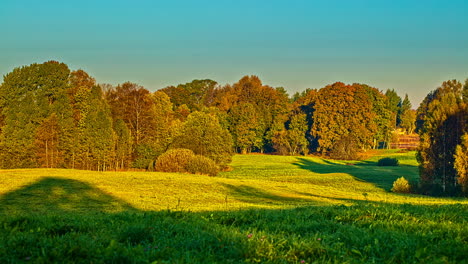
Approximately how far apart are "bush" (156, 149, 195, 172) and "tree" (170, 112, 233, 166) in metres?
7.46

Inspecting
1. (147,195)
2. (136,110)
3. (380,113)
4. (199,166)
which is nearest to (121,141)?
(136,110)

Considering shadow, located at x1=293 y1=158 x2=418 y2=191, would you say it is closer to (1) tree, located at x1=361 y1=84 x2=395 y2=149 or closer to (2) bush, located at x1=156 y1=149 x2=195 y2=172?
(2) bush, located at x1=156 y1=149 x2=195 y2=172

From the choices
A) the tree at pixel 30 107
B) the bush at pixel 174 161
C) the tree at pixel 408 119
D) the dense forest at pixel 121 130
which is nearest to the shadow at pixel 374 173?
the dense forest at pixel 121 130

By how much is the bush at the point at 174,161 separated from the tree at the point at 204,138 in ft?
24.5

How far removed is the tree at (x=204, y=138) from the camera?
55844mm

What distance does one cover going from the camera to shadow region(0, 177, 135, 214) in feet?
59.8

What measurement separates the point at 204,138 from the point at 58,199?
37.0 metres

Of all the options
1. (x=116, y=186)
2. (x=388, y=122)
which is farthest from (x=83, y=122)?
(x=388, y=122)

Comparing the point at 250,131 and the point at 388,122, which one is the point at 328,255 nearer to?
the point at 250,131

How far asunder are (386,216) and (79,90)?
190 ft

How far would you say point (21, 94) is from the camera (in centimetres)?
5578

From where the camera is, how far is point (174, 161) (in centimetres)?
4688

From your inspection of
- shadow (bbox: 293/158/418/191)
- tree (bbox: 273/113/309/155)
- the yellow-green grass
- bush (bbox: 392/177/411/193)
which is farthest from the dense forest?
tree (bbox: 273/113/309/155)

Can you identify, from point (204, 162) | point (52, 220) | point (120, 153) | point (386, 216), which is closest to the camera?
point (52, 220)
